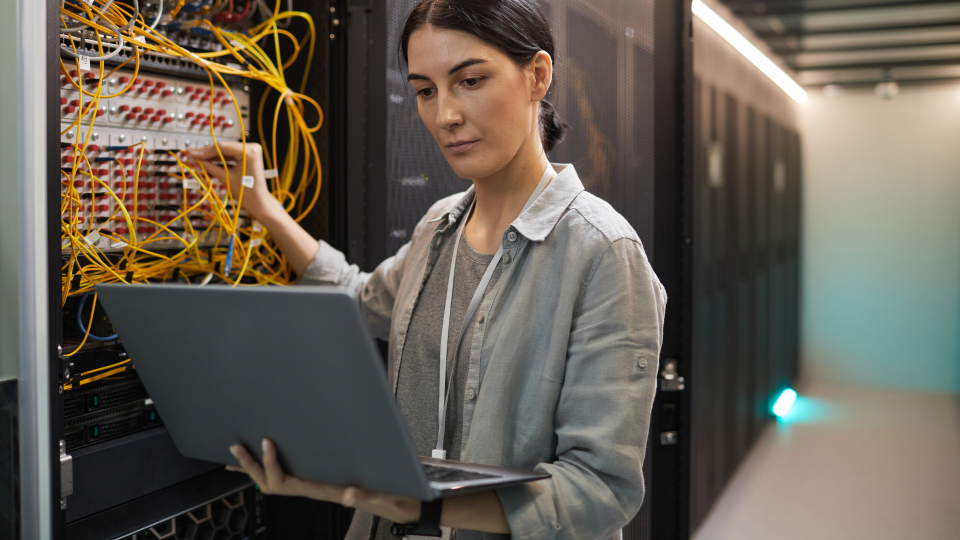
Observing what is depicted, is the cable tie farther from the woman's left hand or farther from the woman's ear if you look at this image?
the woman's left hand

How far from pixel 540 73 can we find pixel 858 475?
252 centimetres

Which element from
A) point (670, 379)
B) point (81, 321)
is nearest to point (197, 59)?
point (81, 321)

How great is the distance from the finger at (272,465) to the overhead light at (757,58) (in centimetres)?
239

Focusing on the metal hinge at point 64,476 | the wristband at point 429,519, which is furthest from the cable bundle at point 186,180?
→ the wristband at point 429,519

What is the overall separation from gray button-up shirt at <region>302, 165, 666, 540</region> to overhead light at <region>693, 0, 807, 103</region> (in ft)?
6.36

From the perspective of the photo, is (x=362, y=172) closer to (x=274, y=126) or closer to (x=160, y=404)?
(x=274, y=126)

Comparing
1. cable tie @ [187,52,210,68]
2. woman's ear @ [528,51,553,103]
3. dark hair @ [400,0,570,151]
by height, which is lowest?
woman's ear @ [528,51,553,103]

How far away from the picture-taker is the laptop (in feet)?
2.15

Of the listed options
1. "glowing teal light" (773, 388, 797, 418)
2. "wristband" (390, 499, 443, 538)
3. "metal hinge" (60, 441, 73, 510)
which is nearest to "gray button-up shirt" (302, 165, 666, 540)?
"wristband" (390, 499, 443, 538)

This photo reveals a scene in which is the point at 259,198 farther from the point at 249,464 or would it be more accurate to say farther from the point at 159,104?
the point at 249,464

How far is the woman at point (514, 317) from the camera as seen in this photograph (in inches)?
34.4

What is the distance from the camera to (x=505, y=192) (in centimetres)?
112

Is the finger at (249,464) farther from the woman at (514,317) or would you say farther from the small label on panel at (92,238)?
the small label on panel at (92,238)

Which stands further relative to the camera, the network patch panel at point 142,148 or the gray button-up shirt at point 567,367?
the network patch panel at point 142,148
